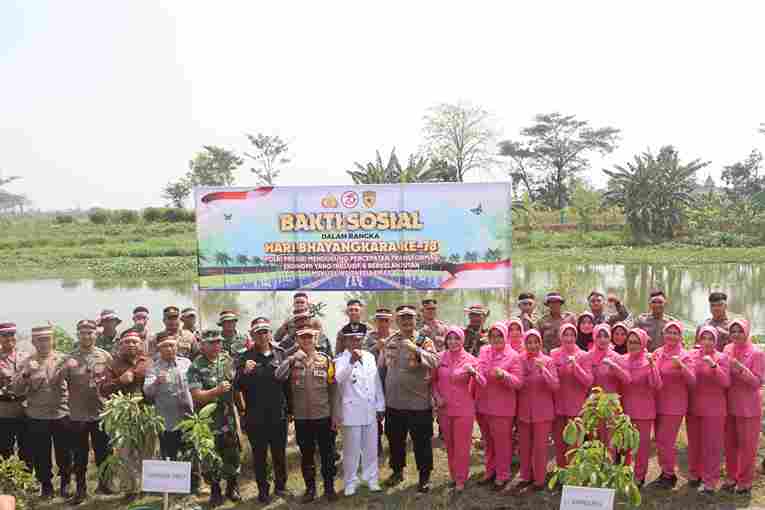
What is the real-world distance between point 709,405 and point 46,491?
533 centimetres

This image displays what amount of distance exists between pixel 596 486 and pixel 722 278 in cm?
1959

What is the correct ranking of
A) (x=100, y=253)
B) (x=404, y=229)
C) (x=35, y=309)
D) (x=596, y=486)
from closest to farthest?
(x=596, y=486) < (x=404, y=229) < (x=35, y=309) < (x=100, y=253)

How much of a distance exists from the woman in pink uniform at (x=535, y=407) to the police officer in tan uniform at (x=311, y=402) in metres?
1.49

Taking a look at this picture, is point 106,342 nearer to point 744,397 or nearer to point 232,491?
point 232,491

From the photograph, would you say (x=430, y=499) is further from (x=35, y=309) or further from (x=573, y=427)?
(x=35, y=309)

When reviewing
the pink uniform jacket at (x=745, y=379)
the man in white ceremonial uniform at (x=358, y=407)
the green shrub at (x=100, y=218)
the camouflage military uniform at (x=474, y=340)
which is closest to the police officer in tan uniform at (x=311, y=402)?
the man in white ceremonial uniform at (x=358, y=407)

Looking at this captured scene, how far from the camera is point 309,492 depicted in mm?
5004

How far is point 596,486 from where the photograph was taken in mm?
3910

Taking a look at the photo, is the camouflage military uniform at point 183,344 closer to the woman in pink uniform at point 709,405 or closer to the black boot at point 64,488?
the black boot at point 64,488

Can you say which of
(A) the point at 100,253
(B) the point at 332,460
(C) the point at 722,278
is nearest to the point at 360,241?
(B) the point at 332,460

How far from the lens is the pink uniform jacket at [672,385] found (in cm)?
480

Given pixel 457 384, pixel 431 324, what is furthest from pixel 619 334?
pixel 431 324

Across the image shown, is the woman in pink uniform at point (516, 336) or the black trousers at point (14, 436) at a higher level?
the woman in pink uniform at point (516, 336)

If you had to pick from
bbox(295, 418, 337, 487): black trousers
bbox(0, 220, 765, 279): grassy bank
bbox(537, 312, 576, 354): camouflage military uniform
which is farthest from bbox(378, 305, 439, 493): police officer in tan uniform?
bbox(0, 220, 765, 279): grassy bank
